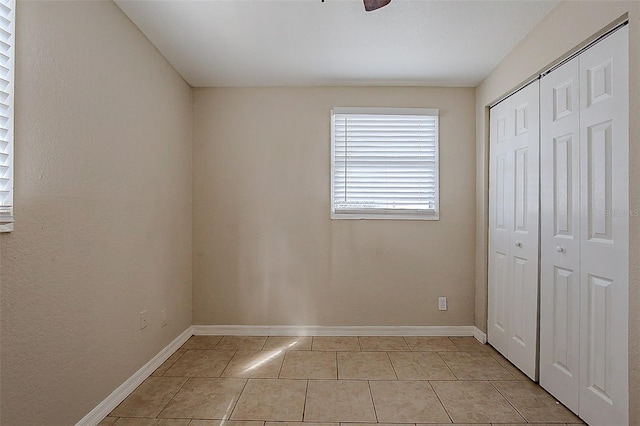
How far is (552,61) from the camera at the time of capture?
92.8 inches

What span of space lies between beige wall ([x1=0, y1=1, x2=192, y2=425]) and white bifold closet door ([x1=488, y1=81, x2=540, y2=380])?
2784 mm

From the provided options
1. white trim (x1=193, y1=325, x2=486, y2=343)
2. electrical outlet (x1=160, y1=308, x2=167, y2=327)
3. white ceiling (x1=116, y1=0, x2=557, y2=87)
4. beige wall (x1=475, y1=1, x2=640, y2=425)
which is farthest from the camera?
white trim (x1=193, y1=325, x2=486, y2=343)

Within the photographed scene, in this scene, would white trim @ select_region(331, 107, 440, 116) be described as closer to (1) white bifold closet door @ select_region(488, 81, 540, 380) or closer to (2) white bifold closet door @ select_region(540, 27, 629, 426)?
(1) white bifold closet door @ select_region(488, 81, 540, 380)

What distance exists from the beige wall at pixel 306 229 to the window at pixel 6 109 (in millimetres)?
2140

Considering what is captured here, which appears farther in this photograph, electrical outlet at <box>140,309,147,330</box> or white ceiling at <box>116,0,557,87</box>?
electrical outlet at <box>140,309,147,330</box>

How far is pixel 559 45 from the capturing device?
7.48 feet

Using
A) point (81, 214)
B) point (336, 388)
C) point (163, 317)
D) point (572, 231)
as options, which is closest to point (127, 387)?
point (163, 317)

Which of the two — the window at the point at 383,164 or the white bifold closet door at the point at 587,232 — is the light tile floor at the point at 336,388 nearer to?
the white bifold closet door at the point at 587,232

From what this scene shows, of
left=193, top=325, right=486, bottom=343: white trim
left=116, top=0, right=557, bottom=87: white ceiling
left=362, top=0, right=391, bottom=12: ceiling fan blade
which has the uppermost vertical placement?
left=116, top=0, right=557, bottom=87: white ceiling

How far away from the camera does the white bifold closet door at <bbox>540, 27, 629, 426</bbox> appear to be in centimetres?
185

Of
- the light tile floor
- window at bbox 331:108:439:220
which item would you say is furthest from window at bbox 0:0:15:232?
window at bbox 331:108:439:220

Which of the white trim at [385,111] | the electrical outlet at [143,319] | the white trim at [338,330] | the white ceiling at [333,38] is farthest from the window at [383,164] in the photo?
the electrical outlet at [143,319]

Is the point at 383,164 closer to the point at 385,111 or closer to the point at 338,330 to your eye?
the point at 385,111

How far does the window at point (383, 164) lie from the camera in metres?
3.65
